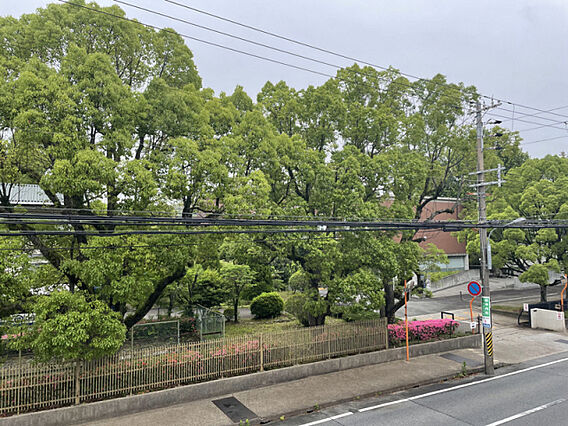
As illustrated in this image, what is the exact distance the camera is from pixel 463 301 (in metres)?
32.4

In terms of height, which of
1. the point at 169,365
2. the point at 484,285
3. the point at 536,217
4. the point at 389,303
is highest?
A: the point at 536,217

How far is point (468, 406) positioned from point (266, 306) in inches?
572

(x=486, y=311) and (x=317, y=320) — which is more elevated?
(x=486, y=311)

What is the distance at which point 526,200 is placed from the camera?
25.4 metres

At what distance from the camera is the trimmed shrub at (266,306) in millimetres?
24234

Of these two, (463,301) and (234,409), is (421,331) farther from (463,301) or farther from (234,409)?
(463,301)

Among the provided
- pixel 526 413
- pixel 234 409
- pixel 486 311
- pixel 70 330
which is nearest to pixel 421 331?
pixel 486 311

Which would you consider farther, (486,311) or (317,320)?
(317,320)

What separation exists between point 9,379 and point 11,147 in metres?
6.19

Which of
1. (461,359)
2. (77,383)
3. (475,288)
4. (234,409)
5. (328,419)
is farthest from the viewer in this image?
(461,359)

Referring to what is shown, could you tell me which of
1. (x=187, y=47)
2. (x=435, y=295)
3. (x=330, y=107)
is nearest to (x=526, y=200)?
(x=435, y=295)

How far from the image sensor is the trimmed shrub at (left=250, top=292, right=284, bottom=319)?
79.5ft

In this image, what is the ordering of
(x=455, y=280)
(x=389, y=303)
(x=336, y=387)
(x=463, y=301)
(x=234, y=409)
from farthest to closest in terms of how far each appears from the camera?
1. (x=455, y=280)
2. (x=463, y=301)
3. (x=389, y=303)
4. (x=336, y=387)
5. (x=234, y=409)

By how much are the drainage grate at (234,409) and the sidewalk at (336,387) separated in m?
0.14
